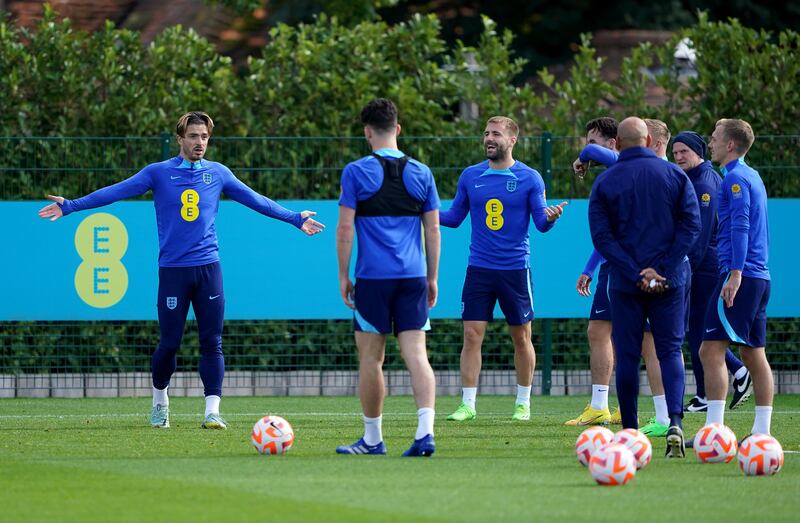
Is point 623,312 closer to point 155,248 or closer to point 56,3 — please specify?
point 155,248

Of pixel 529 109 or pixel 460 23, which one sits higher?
pixel 460 23

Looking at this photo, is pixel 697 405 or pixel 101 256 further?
pixel 101 256

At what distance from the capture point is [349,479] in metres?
8.34

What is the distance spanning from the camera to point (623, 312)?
30.9ft

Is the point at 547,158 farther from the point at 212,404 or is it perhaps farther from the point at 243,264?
the point at 212,404

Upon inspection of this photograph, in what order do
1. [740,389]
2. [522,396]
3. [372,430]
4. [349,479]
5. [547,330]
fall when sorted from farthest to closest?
Result: [547,330], [740,389], [522,396], [372,430], [349,479]

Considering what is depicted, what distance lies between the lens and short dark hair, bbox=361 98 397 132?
9.41 m

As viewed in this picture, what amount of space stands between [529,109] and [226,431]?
23.0 ft

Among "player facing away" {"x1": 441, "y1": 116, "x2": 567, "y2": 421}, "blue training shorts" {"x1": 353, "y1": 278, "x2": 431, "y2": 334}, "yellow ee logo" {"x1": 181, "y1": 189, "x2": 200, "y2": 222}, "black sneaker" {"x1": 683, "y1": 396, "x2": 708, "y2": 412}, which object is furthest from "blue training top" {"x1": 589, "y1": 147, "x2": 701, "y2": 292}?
"black sneaker" {"x1": 683, "y1": 396, "x2": 708, "y2": 412}

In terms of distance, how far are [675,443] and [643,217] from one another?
141 cm

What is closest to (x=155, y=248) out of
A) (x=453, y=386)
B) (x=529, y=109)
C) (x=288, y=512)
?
(x=453, y=386)

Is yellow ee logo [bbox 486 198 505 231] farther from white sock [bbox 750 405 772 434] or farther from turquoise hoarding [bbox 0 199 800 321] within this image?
white sock [bbox 750 405 772 434]

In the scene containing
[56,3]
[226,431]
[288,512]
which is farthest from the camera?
[56,3]

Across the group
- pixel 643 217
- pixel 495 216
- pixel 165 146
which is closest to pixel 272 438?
pixel 643 217
